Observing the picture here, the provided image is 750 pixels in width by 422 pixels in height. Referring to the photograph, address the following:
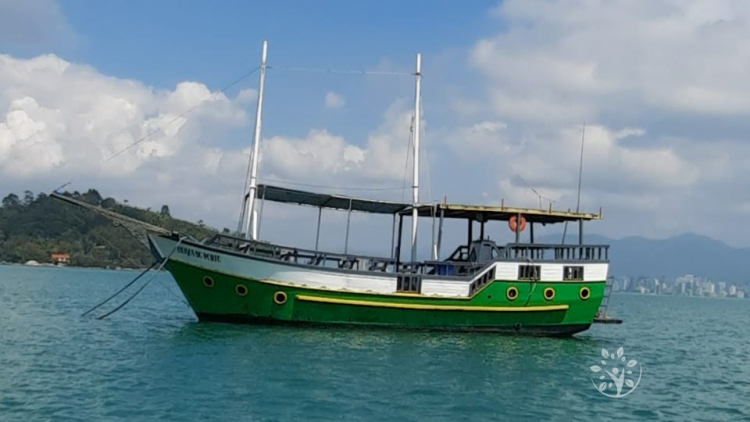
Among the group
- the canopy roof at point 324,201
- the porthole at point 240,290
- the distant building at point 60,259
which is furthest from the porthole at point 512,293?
the distant building at point 60,259

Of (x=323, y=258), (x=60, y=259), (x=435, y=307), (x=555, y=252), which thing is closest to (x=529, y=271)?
(x=555, y=252)

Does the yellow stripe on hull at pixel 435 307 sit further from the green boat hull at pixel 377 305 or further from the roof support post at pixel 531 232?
the roof support post at pixel 531 232

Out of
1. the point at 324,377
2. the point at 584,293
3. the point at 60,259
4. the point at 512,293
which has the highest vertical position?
the point at 584,293

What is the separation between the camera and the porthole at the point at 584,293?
23656 millimetres

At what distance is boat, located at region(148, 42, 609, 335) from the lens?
2191 centimetres

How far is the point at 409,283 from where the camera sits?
22562 mm

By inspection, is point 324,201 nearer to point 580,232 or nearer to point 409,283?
point 409,283

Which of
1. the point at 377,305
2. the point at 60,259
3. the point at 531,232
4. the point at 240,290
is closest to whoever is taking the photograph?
the point at 240,290

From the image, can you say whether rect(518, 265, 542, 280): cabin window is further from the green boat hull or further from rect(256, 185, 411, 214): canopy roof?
rect(256, 185, 411, 214): canopy roof

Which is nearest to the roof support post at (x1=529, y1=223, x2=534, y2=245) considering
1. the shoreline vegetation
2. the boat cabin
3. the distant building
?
the boat cabin

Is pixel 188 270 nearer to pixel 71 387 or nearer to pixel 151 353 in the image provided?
pixel 151 353

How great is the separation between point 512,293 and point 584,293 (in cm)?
257

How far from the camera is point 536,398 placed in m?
14.9

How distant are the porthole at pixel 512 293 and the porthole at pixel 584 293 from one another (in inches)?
89.5
